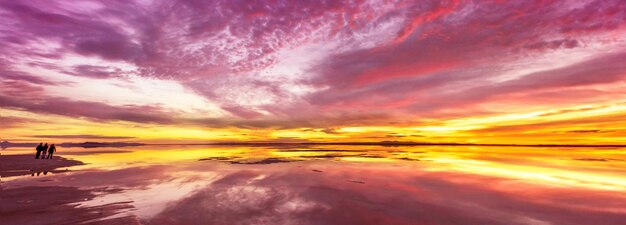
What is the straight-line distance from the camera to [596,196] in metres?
13.3

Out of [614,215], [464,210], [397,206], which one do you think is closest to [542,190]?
[614,215]

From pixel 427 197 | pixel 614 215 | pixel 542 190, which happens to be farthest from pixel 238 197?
pixel 542 190

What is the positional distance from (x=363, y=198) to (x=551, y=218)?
21.1 ft

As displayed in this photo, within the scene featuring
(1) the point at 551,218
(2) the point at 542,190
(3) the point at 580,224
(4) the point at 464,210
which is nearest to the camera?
(3) the point at 580,224

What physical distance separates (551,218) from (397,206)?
4.89 meters

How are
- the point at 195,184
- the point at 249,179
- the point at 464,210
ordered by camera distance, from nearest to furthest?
1. the point at 464,210
2. the point at 195,184
3. the point at 249,179

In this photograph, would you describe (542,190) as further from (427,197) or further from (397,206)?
(397,206)

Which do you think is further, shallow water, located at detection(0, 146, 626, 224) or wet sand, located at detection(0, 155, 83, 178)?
wet sand, located at detection(0, 155, 83, 178)

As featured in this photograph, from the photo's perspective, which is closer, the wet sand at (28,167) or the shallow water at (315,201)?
the shallow water at (315,201)

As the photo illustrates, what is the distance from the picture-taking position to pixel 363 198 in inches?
502

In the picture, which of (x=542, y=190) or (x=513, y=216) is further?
(x=542, y=190)

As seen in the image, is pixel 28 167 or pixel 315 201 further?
pixel 28 167

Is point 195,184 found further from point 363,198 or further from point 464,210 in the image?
point 464,210

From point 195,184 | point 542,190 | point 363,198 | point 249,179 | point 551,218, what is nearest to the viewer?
point 551,218
